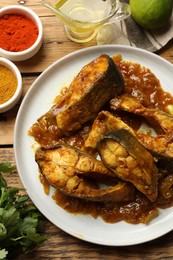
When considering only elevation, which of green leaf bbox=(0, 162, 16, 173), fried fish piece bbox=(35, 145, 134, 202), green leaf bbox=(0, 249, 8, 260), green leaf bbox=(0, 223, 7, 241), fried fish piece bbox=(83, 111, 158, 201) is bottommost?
green leaf bbox=(0, 249, 8, 260)

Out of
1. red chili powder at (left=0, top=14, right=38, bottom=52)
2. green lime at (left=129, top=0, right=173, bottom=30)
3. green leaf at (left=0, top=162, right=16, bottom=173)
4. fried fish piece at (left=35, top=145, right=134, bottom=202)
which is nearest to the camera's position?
fried fish piece at (left=35, top=145, right=134, bottom=202)

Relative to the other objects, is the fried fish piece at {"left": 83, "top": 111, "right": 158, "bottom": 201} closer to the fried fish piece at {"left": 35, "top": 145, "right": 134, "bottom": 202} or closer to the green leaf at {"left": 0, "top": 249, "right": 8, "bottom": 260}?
the fried fish piece at {"left": 35, "top": 145, "right": 134, "bottom": 202}

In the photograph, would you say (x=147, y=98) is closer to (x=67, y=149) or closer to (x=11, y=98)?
(x=67, y=149)

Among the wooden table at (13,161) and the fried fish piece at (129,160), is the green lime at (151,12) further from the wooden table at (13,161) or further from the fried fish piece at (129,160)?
the fried fish piece at (129,160)

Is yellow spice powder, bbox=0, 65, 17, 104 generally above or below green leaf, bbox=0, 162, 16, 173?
above

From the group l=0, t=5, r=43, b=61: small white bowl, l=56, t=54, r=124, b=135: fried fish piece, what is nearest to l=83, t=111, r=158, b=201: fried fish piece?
l=56, t=54, r=124, b=135: fried fish piece

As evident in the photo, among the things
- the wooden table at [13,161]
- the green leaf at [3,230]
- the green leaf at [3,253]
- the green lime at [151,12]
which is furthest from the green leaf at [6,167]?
the green lime at [151,12]
